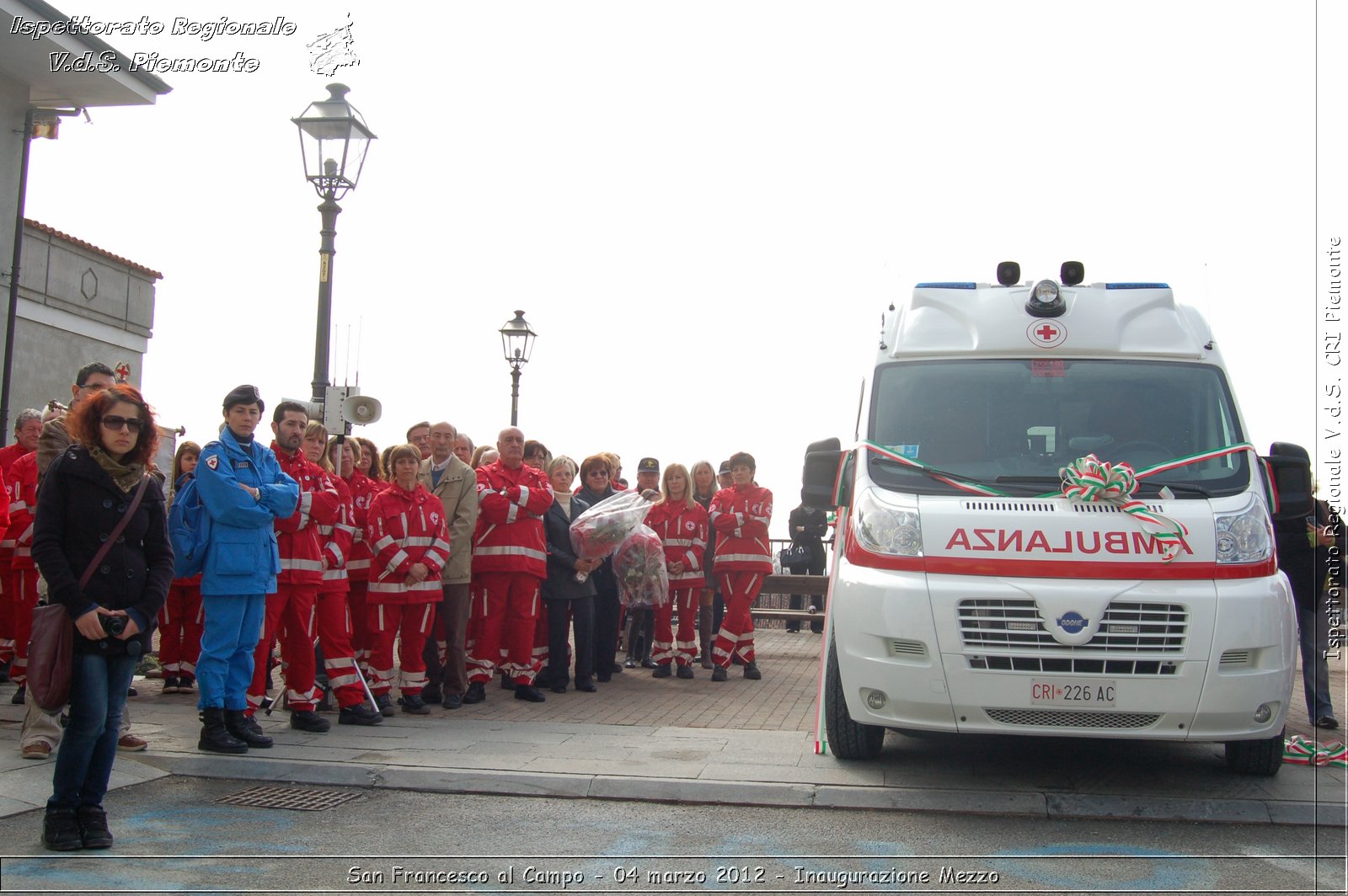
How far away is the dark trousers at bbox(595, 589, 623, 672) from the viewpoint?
1165 centimetres

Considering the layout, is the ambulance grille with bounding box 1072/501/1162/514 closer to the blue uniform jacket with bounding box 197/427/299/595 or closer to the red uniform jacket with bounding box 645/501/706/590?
the blue uniform jacket with bounding box 197/427/299/595

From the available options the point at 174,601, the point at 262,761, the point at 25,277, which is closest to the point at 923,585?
the point at 262,761

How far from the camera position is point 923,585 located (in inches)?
255

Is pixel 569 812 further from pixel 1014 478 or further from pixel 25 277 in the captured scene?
pixel 25 277

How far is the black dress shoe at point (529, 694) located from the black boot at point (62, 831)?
4.78 m

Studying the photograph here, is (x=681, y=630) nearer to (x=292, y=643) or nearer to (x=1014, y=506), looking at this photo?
(x=292, y=643)

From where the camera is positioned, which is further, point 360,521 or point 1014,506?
point 360,521

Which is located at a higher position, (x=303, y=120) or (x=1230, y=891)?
(x=303, y=120)

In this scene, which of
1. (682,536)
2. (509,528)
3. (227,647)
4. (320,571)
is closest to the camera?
(227,647)

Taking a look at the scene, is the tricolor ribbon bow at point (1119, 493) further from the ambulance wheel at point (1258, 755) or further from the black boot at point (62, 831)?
the black boot at point (62, 831)

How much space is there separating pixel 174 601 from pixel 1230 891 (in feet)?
26.1

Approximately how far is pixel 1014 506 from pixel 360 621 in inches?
195

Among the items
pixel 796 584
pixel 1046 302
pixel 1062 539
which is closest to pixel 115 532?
pixel 1062 539

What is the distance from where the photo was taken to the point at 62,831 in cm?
520
